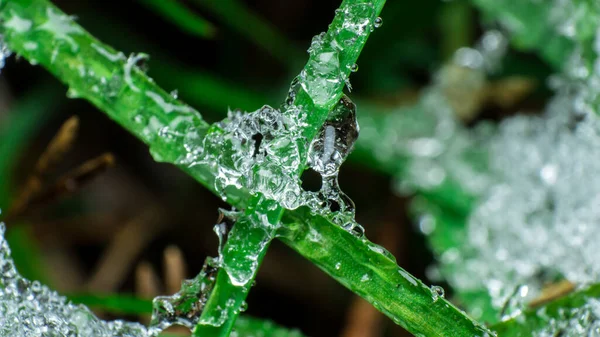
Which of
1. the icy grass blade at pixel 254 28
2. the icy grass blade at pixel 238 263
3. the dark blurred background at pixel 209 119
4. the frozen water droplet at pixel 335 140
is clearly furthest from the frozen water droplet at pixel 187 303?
the icy grass blade at pixel 254 28

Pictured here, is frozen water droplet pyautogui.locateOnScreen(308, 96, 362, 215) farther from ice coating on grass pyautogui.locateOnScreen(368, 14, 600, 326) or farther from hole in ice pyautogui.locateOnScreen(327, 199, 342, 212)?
ice coating on grass pyautogui.locateOnScreen(368, 14, 600, 326)

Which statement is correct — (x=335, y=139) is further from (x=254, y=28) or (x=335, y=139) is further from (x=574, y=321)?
(x=254, y=28)

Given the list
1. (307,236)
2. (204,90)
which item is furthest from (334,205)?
(204,90)

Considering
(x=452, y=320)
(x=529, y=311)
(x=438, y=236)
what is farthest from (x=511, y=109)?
(x=452, y=320)

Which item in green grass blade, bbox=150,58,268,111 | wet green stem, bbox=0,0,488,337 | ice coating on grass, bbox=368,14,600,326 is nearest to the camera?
wet green stem, bbox=0,0,488,337

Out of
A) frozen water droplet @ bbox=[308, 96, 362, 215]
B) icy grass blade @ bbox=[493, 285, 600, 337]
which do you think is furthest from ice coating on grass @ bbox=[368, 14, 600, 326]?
frozen water droplet @ bbox=[308, 96, 362, 215]

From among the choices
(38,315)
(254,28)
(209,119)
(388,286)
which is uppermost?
(254,28)

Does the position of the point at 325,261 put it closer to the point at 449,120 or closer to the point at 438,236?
the point at 438,236

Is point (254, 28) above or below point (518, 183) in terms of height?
above
